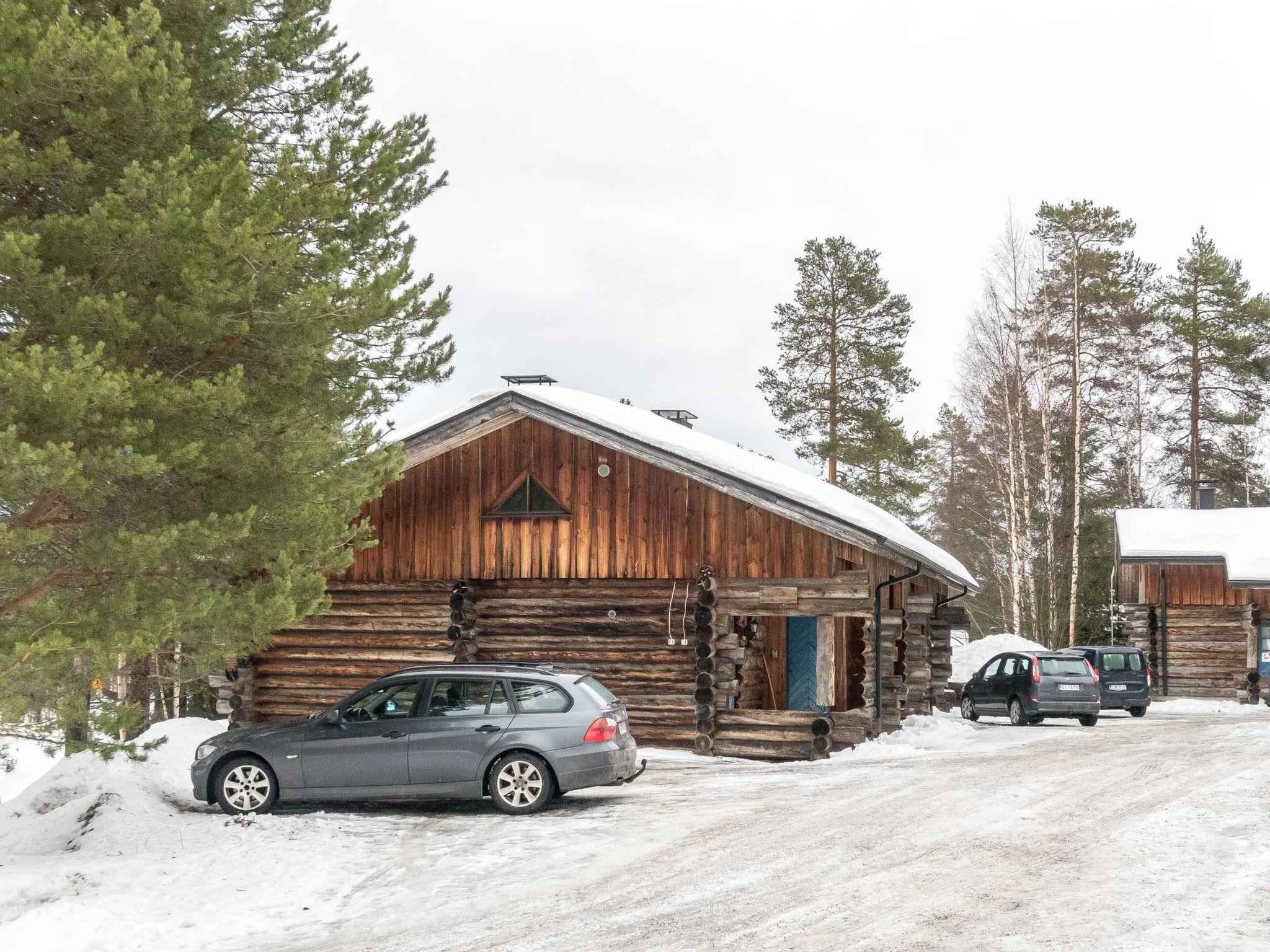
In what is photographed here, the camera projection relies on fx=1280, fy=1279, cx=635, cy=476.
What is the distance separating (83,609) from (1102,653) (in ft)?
73.1

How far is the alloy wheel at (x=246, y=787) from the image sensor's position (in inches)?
522

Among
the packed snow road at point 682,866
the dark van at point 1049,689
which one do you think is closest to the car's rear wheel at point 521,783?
the packed snow road at point 682,866

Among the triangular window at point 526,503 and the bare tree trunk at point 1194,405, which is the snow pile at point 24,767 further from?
the bare tree trunk at point 1194,405

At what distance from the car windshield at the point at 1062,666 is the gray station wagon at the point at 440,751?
1283 centimetres

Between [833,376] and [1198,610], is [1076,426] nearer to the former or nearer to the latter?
[1198,610]

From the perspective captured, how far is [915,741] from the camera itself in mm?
20266

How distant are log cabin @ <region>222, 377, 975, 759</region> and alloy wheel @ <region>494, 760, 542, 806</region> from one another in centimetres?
609

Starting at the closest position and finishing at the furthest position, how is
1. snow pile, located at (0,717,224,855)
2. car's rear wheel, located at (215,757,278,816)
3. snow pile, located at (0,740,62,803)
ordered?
1. snow pile, located at (0,717,224,855)
2. car's rear wheel, located at (215,757,278,816)
3. snow pile, located at (0,740,62,803)

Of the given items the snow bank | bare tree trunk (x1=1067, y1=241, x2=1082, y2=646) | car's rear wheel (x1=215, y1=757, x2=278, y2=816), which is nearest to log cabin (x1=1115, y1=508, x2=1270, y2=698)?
the snow bank

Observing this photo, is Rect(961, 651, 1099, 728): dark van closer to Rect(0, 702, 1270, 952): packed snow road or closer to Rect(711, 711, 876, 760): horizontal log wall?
Rect(711, 711, 876, 760): horizontal log wall

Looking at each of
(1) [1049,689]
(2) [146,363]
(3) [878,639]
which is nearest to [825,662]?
(3) [878,639]

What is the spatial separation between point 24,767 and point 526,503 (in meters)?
25.3

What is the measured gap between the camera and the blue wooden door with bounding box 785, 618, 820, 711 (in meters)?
25.5

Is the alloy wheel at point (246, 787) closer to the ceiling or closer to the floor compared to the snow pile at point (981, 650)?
closer to the floor
